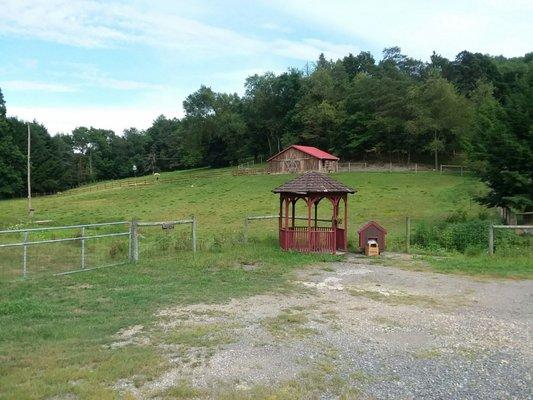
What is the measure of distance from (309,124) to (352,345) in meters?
69.9

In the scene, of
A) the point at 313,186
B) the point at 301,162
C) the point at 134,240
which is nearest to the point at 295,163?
the point at 301,162

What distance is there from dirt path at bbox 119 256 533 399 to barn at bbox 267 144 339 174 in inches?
1961

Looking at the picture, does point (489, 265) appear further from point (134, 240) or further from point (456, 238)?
point (134, 240)

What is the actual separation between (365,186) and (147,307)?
1499 inches

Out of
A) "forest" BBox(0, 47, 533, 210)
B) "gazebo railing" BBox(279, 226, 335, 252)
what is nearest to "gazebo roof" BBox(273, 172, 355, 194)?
"gazebo railing" BBox(279, 226, 335, 252)

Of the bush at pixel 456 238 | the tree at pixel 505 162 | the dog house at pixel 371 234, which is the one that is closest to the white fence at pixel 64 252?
the dog house at pixel 371 234

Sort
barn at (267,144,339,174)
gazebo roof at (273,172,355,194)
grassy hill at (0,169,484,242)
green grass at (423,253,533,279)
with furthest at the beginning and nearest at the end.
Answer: barn at (267,144,339,174), grassy hill at (0,169,484,242), gazebo roof at (273,172,355,194), green grass at (423,253,533,279)

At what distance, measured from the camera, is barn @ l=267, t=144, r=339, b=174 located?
60.9 meters

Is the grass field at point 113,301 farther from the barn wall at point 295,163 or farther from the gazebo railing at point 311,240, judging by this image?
the barn wall at point 295,163

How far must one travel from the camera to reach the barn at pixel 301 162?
60.9m

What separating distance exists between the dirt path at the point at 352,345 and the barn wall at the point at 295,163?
50.1 m

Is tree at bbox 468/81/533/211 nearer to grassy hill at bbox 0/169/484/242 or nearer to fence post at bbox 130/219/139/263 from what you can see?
grassy hill at bbox 0/169/484/242

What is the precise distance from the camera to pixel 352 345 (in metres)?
7.16

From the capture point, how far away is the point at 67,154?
105688 millimetres
